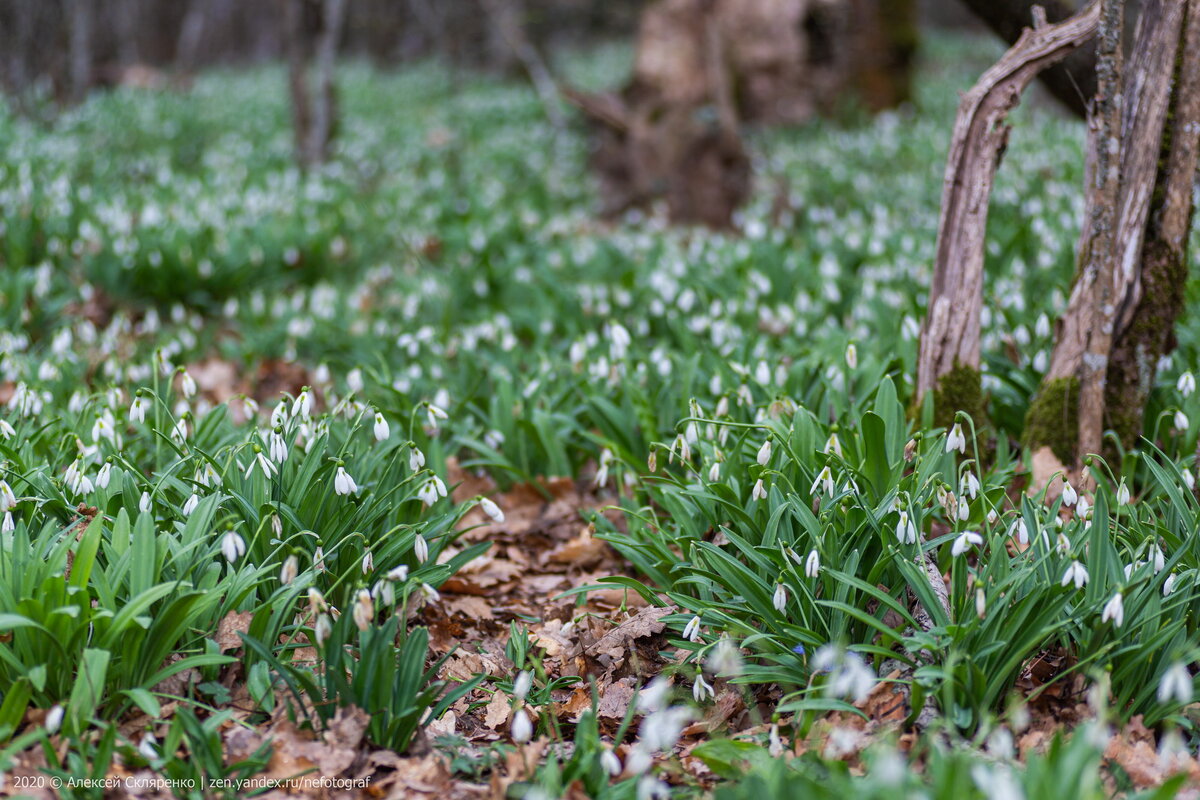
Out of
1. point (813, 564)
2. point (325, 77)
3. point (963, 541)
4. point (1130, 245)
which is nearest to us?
point (963, 541)

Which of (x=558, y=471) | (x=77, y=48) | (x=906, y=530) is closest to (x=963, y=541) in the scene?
(x=906, y=530)

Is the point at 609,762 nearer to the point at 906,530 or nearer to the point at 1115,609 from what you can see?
the point at 906,530

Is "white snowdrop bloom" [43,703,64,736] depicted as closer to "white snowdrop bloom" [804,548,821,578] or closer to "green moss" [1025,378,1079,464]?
"white snowdrop bloom" [804,548,821,578]

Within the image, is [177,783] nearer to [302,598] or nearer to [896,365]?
[302,598]

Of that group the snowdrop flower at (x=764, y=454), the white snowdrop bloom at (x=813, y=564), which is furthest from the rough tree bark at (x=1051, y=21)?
the white snowdrop bloom at (x=813, y=564)

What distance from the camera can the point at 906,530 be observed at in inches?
96.3

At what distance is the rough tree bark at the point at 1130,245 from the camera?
3.14 meters

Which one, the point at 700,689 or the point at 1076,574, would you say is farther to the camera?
the point at 700,689

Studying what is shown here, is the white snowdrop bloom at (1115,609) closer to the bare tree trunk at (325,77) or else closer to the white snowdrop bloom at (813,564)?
the white snowdrop bloom at (813,564)

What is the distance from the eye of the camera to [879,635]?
251cm

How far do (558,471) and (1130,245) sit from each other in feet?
7.38

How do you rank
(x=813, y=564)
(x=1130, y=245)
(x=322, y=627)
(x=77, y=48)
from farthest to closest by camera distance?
(x=77, y=48), (x=1130, y=245), (x=813, y=564), (x=322, y=627)

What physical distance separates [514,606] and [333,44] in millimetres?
7747

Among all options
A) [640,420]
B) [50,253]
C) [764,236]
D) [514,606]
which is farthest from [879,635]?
[50,253]
